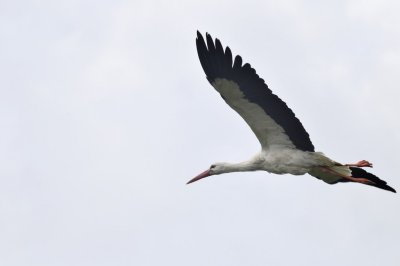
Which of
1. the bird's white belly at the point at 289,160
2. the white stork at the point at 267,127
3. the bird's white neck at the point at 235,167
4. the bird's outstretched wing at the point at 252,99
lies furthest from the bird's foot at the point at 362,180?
the bird's white neck at the point at 235,167

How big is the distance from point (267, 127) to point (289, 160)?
2.67 ft

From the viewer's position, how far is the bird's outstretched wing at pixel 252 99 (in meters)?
26.7

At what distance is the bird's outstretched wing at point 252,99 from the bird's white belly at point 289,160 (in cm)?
13

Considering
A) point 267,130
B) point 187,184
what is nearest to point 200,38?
point 267,130

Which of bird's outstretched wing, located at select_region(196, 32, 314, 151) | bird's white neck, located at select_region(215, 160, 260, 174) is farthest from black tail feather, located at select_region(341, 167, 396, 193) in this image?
bird's white neck, located at select_region(215, 160, 260, 174)

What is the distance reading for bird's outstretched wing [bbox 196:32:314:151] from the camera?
87.6 feet

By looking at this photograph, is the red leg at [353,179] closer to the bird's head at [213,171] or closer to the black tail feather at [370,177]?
the black tail feather at [370,177]

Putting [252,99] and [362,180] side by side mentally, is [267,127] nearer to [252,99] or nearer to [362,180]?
[252,99]

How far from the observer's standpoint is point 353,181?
93.8ft

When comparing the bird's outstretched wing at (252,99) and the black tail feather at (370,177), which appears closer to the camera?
the bird's outstretched wing at (252,99)

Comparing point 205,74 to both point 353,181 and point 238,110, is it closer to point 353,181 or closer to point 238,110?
point 238,110

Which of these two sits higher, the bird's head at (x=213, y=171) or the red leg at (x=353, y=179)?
the bird's head at (x=213, y=171)

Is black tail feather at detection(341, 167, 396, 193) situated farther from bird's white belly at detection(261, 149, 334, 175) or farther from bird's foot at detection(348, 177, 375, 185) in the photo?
bird's white belly at detection(261, 149, 334, 175)

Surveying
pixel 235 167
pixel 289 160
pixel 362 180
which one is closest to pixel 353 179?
pixel 362 180
